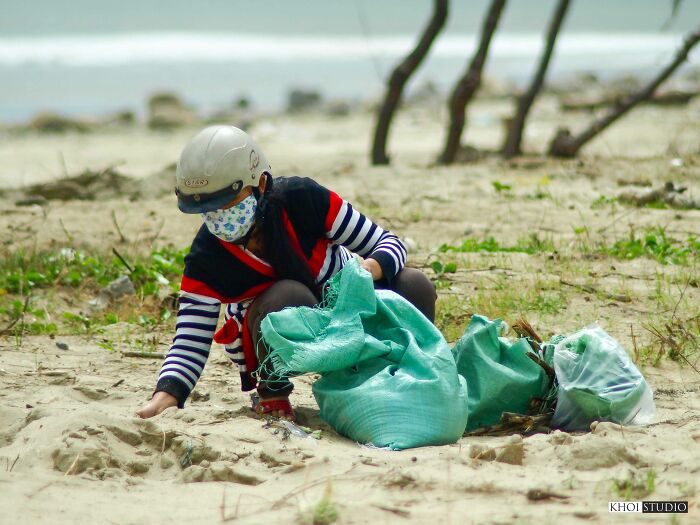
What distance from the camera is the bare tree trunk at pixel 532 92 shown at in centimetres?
911

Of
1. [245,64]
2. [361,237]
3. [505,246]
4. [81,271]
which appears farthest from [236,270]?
[245,64]

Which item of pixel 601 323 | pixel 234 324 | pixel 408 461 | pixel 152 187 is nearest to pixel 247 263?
pixel 234 324

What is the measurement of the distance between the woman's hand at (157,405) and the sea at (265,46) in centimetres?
1539

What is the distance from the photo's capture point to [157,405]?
138 inches

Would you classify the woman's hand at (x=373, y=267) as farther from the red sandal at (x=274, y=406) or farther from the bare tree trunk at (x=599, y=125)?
the bare tree trunk at (x=599, y=125)

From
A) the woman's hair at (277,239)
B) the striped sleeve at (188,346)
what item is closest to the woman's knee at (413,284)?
the woman's hair at (277,239)

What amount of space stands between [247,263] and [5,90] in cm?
2306

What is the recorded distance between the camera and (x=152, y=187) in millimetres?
7836

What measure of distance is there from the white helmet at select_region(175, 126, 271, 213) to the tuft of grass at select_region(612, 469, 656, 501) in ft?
5.21

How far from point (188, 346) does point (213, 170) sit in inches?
25.6

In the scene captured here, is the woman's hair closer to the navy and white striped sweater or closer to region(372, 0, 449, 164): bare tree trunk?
the navy and white striped sweater

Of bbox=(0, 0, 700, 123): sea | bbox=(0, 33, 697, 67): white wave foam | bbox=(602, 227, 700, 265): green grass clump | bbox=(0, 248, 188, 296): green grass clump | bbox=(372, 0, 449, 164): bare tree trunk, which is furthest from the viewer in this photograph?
bbox=(0, 33, 697, 67): white wave foam

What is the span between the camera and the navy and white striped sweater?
3576mm

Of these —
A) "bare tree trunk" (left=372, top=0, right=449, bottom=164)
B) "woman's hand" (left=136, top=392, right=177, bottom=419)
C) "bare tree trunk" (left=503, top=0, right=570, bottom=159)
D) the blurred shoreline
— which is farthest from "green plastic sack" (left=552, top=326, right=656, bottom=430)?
the blurred shoreline
